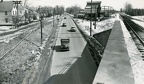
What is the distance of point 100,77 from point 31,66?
47.9 ft

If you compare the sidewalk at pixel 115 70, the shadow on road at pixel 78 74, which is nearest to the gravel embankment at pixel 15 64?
the shadow on road at pixel 78 74

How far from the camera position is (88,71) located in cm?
1853

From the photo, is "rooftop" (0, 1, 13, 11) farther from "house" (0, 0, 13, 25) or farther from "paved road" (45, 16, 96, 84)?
"paved road" (45, 16, 96, 84)

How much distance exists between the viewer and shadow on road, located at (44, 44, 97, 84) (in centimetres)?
1569

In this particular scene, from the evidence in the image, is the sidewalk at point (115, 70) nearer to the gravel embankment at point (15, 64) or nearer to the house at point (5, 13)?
the gravel embankment at point (15, 64)

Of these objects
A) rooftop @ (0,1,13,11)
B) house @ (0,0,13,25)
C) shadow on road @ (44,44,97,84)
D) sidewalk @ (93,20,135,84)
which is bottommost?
shadow on road @ (44,44,97,84)

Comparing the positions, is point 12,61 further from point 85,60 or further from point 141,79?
point 141,79

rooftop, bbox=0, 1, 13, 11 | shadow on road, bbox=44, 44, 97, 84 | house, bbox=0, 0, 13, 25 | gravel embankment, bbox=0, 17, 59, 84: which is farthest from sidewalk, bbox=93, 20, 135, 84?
rooftop, bbox=0, 1, 13, 11

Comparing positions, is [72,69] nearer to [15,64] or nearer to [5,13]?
[15,64]

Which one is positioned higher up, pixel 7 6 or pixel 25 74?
pixel 7 6

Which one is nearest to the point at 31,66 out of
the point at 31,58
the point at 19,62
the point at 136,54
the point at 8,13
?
the point at 19,62

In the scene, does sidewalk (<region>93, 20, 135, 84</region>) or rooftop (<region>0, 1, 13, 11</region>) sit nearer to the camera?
sidewalk (<region>93, 20, 135, 84</region>)

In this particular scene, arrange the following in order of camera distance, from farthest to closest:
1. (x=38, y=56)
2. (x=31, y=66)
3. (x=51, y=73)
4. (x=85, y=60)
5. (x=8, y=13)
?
(x=8, y=13) < (x=38, y=56) < (x=85, y=60) < (x=31, y=66) < (x=51, y=73)

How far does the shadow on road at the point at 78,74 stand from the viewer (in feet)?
51.5
